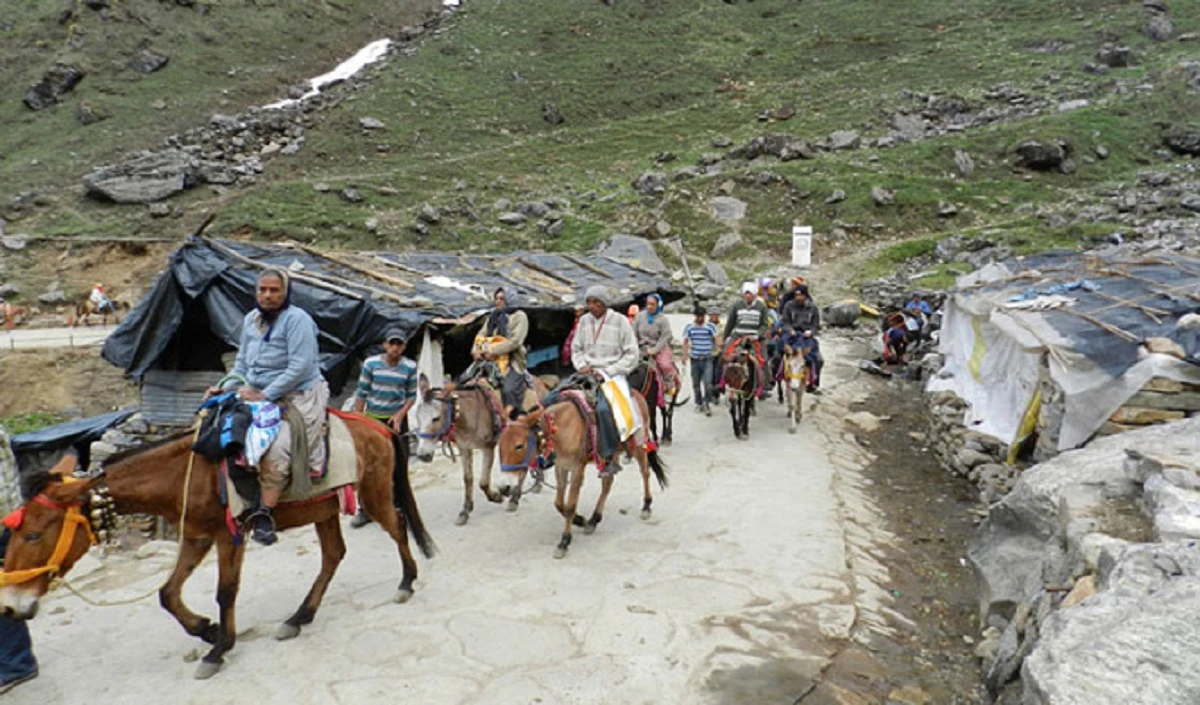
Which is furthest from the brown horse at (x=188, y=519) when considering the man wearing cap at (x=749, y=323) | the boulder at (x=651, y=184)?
the boulder at (x=651, y=184)

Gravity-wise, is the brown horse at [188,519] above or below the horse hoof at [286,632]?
above

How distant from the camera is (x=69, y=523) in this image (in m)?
5.00

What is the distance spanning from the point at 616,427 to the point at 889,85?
5694 cm

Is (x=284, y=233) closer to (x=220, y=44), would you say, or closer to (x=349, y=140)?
(x=349, y=140)

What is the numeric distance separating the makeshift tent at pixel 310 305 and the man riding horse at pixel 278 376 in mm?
A: 5242

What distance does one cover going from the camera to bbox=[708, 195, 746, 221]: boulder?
37.4 m

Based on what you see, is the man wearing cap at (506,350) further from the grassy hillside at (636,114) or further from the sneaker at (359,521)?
the grassy hillside at (636,114)

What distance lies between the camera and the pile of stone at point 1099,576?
3295 mm

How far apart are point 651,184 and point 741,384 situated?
30.7 meters

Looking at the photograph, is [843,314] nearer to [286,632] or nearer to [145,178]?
[286,632]

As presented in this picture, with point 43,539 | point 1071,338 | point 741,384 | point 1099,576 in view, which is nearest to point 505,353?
point 741,384

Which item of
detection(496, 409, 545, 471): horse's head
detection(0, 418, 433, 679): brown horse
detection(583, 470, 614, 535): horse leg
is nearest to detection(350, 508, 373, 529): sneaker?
detection(0, 418, 433, 679): brown horse

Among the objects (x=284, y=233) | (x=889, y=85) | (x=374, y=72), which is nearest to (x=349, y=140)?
(x=374, y=72)

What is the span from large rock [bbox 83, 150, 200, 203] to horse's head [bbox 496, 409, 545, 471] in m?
37.3
